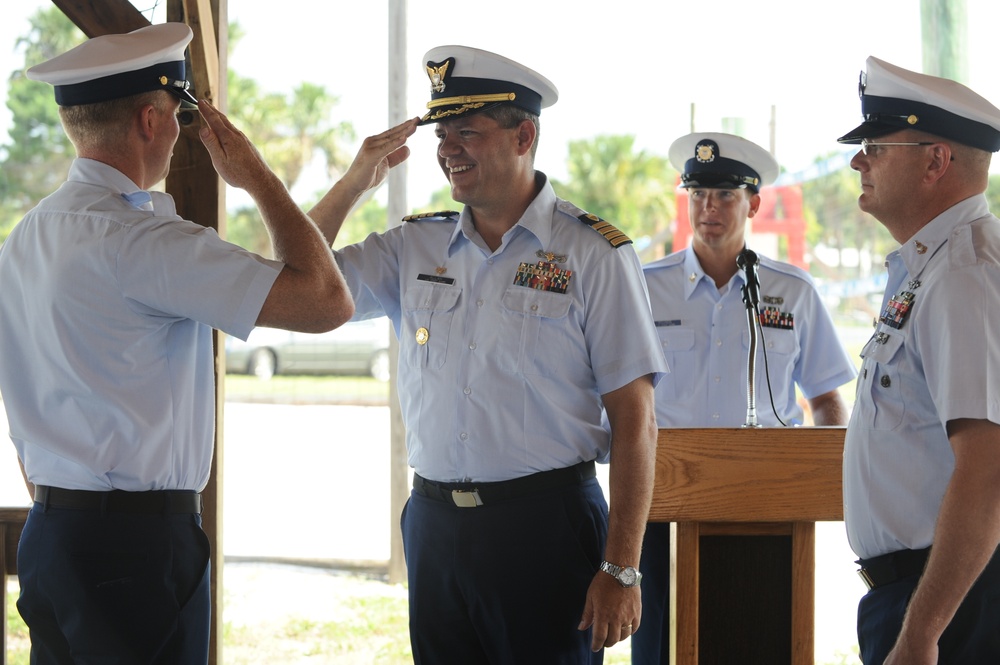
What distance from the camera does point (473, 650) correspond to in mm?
2172

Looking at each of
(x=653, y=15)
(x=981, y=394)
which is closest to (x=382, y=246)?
(x=981, y=394)

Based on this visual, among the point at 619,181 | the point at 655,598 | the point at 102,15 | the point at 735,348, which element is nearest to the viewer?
the point at 102,15

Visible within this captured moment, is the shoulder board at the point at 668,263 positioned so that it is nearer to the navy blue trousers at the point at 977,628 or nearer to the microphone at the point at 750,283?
the microphone at the point at 750,283

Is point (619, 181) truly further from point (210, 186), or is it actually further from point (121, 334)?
point (121, 334)

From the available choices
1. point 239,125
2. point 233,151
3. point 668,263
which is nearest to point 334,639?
point 668,263

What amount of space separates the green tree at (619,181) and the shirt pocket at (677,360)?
2310 centimetres

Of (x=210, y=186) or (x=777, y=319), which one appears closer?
(x=210, y=186)

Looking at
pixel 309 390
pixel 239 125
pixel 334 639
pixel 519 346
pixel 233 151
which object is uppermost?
pixel 239 125

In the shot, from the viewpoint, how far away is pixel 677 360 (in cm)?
329

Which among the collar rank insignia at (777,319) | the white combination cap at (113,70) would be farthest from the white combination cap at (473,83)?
the collar rank insignia at (777,319)

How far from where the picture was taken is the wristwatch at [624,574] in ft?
6.73

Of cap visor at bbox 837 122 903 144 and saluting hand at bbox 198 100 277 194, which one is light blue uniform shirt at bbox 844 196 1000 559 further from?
saluting hand at bbox 198 100 277 194

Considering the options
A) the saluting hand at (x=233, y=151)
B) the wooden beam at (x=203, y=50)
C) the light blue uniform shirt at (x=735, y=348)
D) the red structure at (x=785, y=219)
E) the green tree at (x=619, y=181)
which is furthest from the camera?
the green tree at (x=619, y=181)

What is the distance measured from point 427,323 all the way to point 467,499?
430 mm
